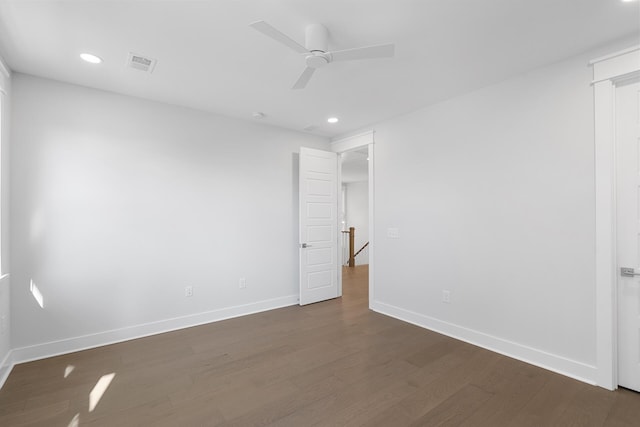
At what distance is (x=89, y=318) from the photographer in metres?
2.96

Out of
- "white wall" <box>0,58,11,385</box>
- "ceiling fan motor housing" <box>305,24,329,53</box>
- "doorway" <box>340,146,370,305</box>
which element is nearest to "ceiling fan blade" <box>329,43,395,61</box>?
"ceiling fan motor housing" <box>305,24,329,53</box>

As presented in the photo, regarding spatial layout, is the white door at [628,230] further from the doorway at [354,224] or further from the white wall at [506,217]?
the doorway at [354,224]

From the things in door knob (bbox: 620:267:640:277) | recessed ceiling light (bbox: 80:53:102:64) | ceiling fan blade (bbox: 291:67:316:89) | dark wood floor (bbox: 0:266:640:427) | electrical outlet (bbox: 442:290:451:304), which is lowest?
dark wood floor (bbox: 0:266:640:427)

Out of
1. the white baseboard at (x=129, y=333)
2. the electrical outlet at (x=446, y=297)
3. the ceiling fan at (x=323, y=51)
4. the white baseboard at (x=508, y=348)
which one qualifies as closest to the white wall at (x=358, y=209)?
the white baseboard at (x=129, y=333)

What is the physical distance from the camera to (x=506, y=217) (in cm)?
280

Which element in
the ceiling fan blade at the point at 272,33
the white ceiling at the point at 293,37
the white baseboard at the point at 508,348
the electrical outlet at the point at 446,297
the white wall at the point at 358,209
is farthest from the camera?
the white wall at the point at 358,209

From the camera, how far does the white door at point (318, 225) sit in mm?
4379

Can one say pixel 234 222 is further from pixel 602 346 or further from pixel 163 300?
pixel 602 346

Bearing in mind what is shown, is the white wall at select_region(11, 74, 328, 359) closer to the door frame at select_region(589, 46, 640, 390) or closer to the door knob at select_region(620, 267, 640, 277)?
the door frame at select_region(589, 46, 640, 390)

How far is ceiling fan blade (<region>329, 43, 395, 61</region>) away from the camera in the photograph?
74.9 inches

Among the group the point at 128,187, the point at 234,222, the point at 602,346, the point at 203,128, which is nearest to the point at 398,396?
the point at 602,346

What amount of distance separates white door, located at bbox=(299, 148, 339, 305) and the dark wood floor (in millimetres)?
1256

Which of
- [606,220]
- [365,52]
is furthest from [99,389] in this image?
[606,220]

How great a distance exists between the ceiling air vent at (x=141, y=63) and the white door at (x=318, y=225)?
2211mm
